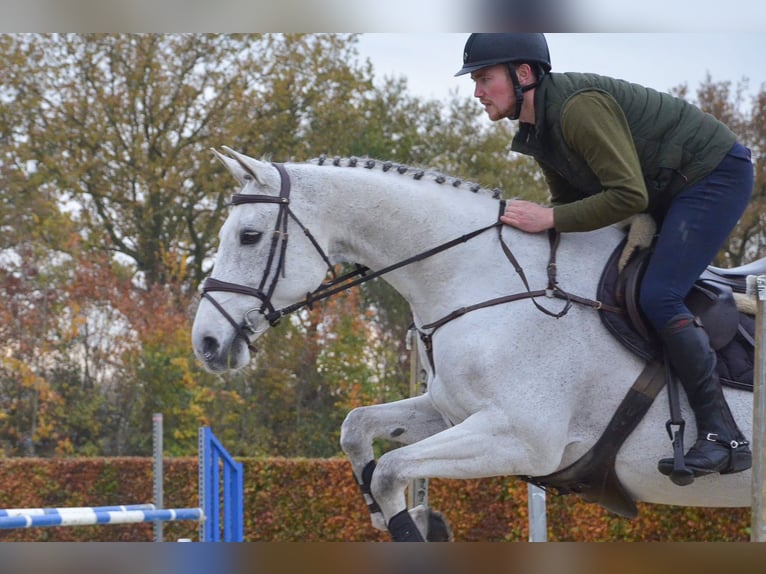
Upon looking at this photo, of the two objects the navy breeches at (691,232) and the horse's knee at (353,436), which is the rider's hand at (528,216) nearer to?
the navy breeches at (691,232)

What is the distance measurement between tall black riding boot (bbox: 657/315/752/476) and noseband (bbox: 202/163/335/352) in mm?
1406

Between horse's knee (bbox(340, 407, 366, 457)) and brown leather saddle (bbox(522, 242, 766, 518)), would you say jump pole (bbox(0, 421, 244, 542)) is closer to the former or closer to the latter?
horse's knee (bbox(340, 407, 366, 457))

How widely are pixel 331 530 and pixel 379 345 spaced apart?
571 cm

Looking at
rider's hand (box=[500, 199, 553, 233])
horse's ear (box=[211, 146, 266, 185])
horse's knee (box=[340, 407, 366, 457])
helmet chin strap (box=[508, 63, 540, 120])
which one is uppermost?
helmet chin strap (box=[508, 63, 540, 120])

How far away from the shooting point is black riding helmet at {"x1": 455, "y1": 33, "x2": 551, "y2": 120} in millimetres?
4039

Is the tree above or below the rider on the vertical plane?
above

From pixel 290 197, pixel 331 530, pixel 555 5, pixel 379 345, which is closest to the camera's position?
pixel 555 5

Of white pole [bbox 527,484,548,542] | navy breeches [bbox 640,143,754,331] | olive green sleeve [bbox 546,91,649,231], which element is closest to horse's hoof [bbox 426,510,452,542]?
navy breeches [bbox 640,143,754,331]

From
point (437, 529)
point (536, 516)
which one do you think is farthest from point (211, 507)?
point (437, 529)

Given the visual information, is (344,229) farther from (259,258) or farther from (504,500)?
(504,500)

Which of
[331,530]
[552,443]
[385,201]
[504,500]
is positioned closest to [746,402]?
[552,443]

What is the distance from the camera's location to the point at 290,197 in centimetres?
417

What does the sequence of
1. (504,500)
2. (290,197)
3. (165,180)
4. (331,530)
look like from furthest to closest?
(165,180) → (331,530) → (504,500) → (290,197)

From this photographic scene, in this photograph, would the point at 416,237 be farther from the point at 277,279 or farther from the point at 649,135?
the point at 649,135
